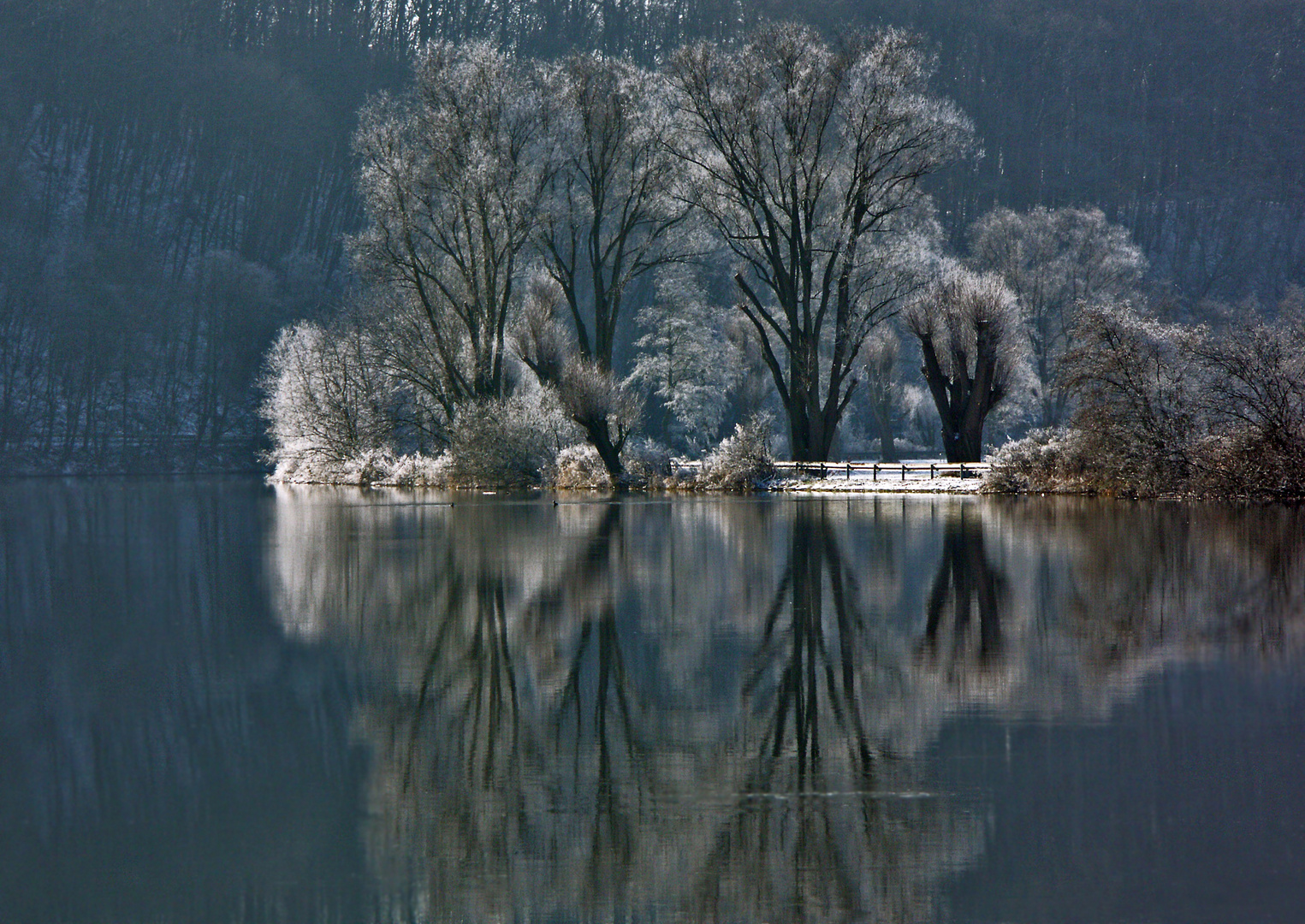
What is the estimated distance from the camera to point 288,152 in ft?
341

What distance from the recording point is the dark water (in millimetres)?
5555

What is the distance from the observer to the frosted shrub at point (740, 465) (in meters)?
41.5

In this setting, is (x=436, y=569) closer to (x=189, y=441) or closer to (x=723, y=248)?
(x=723, y=248)

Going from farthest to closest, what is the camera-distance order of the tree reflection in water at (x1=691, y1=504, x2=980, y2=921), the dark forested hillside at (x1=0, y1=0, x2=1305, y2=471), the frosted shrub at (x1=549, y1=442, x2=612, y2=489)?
the dark forested hillside at (x1=0, y1=0, x2=1305, y2=471) → the frosted shrub at (x1=549, y1=442, x2=612, y2=489) → the tree reflection in water at (x1=691, y1=504, x2=980, y2=921)

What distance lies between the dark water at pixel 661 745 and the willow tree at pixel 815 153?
26.0m

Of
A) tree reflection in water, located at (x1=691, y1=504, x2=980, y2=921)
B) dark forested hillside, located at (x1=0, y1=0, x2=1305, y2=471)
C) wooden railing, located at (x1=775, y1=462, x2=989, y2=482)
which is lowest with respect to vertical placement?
tree reflection in water, located at (x1=691, y1=504, x2=980, y2=921)

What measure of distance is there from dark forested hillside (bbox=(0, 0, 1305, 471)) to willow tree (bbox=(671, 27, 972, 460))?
40.5 meters

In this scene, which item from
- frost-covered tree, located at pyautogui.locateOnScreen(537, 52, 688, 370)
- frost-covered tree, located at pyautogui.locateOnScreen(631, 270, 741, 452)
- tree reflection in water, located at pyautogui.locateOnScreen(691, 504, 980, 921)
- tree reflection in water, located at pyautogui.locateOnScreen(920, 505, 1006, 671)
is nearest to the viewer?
tree reflection in water, located at pyautogui.locateOnScreen(691, 504, 980, 921)

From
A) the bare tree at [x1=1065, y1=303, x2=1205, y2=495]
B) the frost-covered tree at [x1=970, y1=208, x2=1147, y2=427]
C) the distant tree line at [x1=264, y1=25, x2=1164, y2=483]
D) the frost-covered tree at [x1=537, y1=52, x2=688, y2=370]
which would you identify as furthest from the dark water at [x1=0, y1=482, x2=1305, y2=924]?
the frost-covered tree at [x1=970, y1=208, x2=1147, y2=427]

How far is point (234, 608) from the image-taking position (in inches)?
567

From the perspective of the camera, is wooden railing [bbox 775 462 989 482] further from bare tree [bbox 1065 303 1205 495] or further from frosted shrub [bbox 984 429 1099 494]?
bare tree [bbox 1065 303 1205 495]

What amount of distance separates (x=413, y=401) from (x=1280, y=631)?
46.8m

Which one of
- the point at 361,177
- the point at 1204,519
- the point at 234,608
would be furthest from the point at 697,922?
the point at 361,177

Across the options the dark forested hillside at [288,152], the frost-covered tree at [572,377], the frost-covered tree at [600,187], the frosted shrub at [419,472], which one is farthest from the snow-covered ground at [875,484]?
the dark forested hillside at [288,152]
